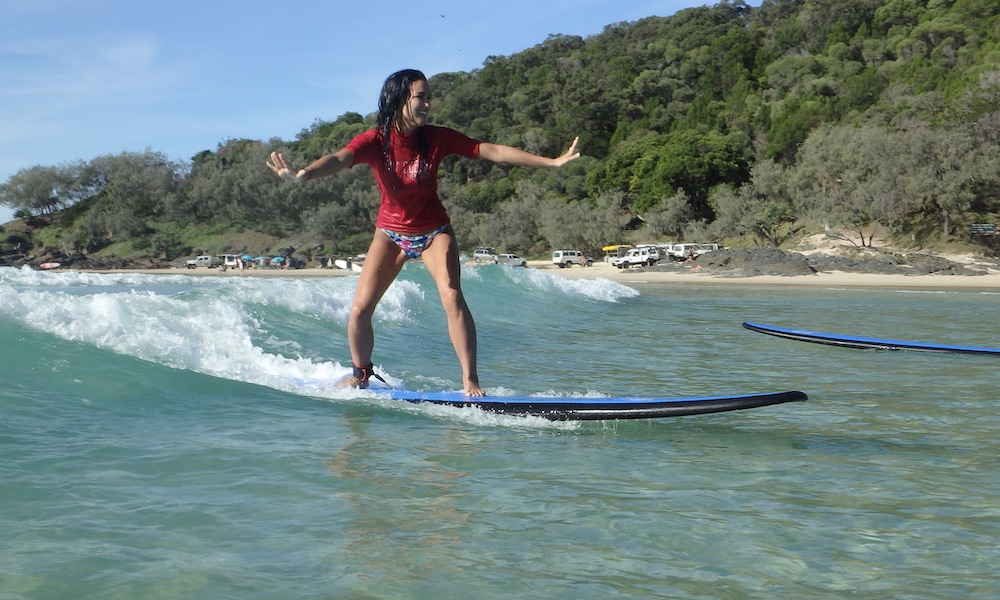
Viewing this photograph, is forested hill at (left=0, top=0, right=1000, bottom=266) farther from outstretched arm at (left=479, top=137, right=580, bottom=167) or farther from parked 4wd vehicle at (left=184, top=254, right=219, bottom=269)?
outstretched arm at (left=479, top=137, right=580, bottom=167)

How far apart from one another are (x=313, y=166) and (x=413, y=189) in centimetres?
79

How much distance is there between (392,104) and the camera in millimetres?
5613

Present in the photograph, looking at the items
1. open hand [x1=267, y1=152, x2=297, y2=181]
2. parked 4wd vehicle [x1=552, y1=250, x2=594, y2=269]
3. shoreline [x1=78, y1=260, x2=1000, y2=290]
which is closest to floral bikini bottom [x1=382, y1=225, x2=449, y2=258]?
open hand [x1=267, y1=152, x2=297, y2=181]

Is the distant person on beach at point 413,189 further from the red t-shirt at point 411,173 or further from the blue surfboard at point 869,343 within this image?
the blue surfboard at point 869,343

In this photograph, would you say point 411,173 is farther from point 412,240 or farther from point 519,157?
point 519,157

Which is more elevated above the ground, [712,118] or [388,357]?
[712,118]

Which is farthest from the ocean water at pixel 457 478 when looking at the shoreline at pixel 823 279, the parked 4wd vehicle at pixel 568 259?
the parked 4wd vehicle at pixel 568 259

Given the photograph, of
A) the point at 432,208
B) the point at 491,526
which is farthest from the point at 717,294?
the point at 491,526

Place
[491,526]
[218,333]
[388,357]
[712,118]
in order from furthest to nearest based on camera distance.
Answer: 1. [712,118]
2. [388,357]
3. [218,333]
4. [491,526]

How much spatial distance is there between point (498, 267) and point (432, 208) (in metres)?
20.8

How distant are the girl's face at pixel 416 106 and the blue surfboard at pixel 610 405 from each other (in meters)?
1.87

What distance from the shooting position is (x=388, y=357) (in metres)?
10.0

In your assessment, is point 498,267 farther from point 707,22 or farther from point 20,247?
point 707,22

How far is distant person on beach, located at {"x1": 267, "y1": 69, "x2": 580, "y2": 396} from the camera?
561 cm
